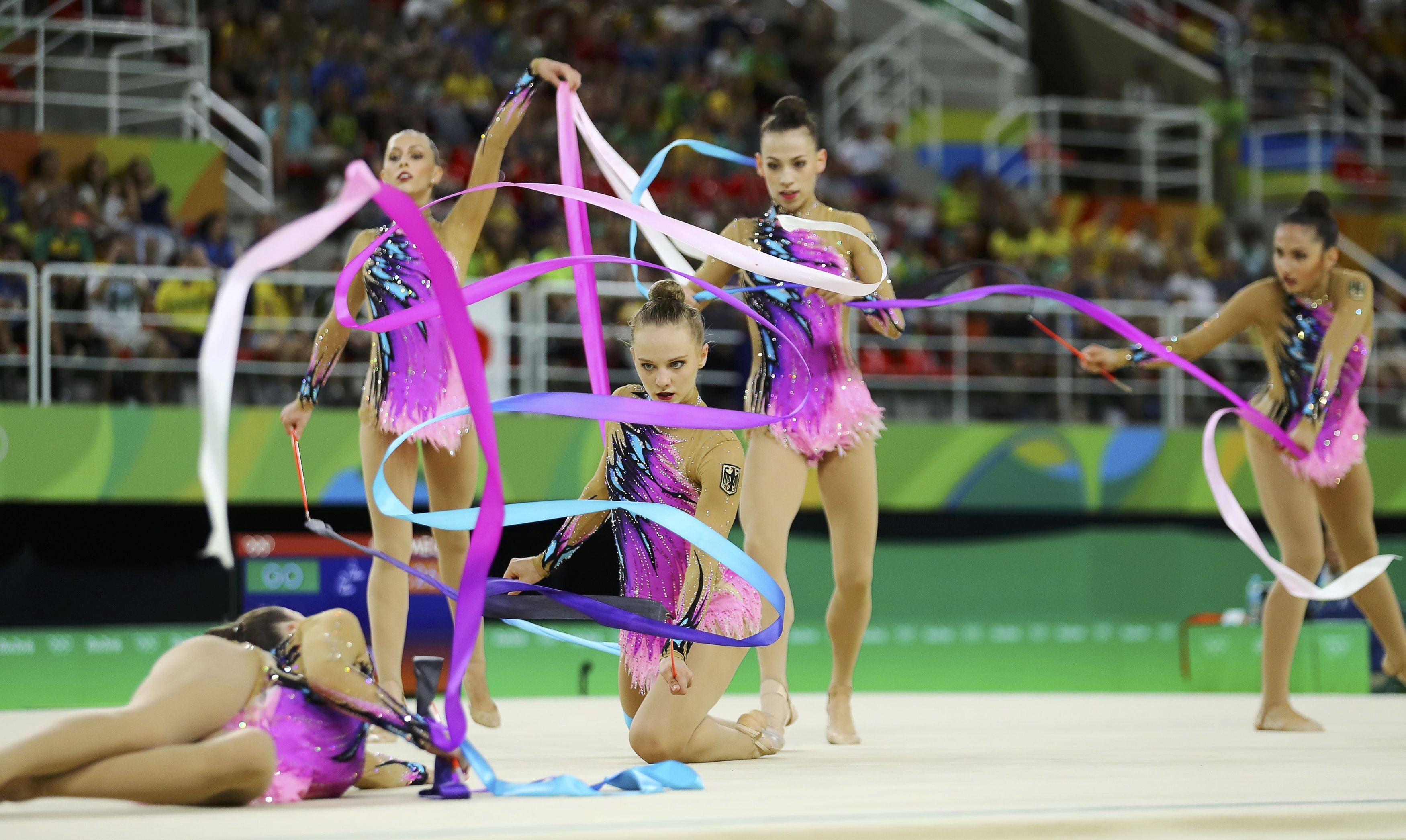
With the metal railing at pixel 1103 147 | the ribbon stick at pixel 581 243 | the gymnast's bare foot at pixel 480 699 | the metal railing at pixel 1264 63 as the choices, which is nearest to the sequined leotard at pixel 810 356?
the ribbon stick at pixel 581 243

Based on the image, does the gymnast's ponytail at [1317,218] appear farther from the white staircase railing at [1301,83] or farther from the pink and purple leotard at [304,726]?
the white staircase railing at [1301,83]

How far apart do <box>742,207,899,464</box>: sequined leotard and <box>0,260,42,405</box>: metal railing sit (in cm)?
418

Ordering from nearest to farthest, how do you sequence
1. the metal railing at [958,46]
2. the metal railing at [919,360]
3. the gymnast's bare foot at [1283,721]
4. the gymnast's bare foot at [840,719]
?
the gymnast's bare foot at [840,719] → the gymnast's bare foot at [1283,721] → the metal railing at [919,360] → the metal railing at [958,46]

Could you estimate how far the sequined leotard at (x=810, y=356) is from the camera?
12.0 ft

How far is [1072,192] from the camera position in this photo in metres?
12.6

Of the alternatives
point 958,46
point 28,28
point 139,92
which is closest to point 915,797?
point 28,28

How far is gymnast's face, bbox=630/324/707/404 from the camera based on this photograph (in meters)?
3.06

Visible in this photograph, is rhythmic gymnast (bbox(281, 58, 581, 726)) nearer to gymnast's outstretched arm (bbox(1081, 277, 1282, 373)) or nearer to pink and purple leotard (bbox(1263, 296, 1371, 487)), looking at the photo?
gymnast's outstretched arm (bbox(1081, 277, 1282, 373))

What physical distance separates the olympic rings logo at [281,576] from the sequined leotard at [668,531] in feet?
11.4

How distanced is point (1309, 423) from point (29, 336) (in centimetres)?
567

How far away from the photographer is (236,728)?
238 centimetres

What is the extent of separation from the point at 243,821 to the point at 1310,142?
12445 mm

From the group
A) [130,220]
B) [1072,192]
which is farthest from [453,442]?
[1072,192]

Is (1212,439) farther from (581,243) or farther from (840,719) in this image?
(581,243)
